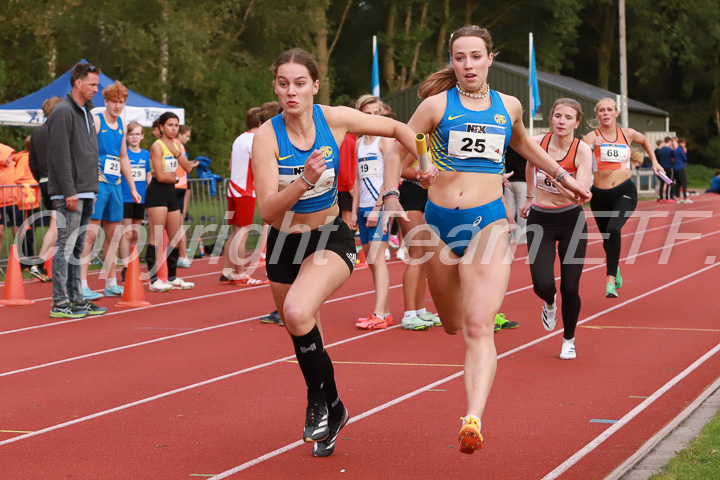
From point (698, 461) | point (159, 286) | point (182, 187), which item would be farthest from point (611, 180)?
point (698, 461)

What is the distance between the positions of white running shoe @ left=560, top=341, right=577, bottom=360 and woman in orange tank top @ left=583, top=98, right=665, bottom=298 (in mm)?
3084

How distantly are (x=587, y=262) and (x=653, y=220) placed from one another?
10.2 meters

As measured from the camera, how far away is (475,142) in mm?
5461

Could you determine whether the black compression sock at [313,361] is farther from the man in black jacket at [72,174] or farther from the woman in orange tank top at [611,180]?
the woman in orange tank top at [611,180]

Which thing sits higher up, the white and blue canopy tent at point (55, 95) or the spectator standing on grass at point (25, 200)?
the white and blue canopy tent at point (55, 95)

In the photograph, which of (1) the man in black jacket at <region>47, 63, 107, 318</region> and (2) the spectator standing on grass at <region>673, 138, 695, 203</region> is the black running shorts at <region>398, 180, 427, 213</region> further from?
(2) the spectator standing on grass at <region>673, 138, 695, 203</region>

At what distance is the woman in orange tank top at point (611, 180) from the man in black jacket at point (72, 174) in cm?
523

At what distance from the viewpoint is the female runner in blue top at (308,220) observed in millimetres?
5180

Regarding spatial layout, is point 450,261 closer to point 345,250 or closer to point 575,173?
point 345,250

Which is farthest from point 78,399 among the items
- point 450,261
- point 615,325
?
point 615,325

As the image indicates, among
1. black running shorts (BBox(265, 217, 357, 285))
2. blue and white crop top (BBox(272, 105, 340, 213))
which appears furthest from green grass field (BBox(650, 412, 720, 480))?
blue and white crop top (BBox(272, 105, 340, 213))

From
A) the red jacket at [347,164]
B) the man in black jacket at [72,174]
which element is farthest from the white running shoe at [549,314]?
the man in black jacket at [72,174]

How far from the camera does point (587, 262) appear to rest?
51.0ft

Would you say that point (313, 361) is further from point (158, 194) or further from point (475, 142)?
point (158, 194)
